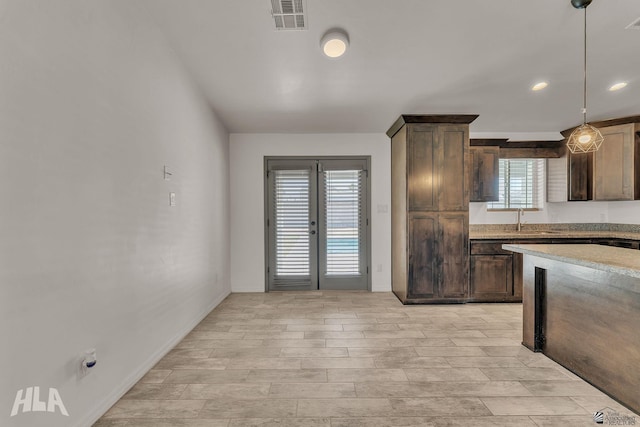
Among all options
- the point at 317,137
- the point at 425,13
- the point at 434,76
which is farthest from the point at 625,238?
the point at 317,137

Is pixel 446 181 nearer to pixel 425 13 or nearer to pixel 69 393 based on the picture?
pixel 425 13

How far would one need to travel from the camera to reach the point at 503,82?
362 centimetres

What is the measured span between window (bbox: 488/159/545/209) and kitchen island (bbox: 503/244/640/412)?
252 cm

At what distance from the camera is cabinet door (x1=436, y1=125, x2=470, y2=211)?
164 inches

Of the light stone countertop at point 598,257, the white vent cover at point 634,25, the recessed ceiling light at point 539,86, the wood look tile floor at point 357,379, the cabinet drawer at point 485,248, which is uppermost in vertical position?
the white vent cover at point 634,25

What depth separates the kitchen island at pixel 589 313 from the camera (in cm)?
192

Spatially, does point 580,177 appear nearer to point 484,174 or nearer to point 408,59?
point 484,174

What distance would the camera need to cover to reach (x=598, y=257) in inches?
81.4

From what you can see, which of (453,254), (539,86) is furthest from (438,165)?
(539,86)

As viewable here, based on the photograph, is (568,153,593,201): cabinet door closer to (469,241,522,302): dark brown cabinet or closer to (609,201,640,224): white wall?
(609,201,640,224): white wall

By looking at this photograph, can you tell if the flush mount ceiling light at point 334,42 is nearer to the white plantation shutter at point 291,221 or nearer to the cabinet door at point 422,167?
the cabinet door at point 422,167
